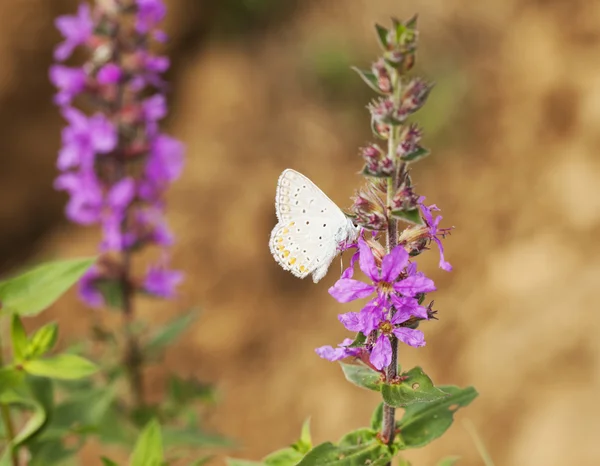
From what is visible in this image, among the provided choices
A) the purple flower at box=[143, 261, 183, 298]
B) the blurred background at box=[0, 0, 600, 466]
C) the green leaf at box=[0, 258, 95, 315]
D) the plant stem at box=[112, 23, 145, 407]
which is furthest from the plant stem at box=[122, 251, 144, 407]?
the blurred background at box=[0, 0, 600, 466]

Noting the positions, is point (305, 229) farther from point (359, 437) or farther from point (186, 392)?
point (186, 392)

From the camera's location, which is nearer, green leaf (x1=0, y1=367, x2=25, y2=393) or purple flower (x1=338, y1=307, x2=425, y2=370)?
purple flower (x1=338, y1=307, x2=425, y2=370)

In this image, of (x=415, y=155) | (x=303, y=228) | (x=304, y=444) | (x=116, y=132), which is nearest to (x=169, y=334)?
(x=116, y=132)

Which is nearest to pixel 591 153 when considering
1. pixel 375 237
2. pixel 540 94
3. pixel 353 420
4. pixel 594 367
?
pixel 540 94

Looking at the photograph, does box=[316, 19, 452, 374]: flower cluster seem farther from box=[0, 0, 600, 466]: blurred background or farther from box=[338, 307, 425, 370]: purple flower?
box=[0, 0, 600, 466]: blurred background

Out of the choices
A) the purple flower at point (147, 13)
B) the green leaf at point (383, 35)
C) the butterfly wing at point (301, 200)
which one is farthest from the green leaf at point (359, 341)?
the purple flower at point (147, 13)

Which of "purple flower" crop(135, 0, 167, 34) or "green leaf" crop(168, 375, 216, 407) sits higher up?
"purple flower" crop(135, 0, 167, 34)

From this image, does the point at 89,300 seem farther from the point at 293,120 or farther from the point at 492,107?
the point at 492,107
